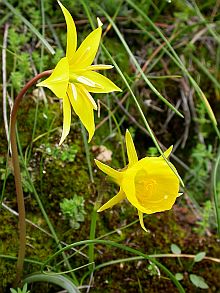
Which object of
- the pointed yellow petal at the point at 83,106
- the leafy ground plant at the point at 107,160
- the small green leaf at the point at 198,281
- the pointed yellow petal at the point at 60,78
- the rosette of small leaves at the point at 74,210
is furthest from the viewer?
the small green leaf at the point at 198,281

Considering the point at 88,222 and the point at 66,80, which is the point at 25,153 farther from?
the point at 66,80

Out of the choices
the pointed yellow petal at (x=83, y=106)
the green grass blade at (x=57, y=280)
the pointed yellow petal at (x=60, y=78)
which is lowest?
Result: the green grass blade at (x=57, y=280)

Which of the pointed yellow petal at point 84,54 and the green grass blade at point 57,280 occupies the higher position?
the pointed yellow petal at point 84,54

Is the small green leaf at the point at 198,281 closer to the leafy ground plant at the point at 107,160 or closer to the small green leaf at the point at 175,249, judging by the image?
the leafy ground plant at the point at 107,160

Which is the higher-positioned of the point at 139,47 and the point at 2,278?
the point at 139,47

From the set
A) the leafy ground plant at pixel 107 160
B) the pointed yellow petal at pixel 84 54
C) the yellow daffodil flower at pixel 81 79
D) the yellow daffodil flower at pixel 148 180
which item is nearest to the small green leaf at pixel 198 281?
the leafy ground plant at pixel 107 160

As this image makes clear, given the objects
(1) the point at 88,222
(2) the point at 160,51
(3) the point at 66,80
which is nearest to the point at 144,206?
(3) the point at 66,80

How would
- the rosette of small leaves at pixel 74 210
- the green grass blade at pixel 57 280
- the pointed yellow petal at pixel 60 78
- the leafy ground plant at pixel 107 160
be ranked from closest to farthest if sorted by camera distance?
the pointed yellow petal at pixel 60 78, the leafy ground plant at pixel 107 160, the green grass blade at pixel 57 280, the rosette of small leaves at pixel 74 210
